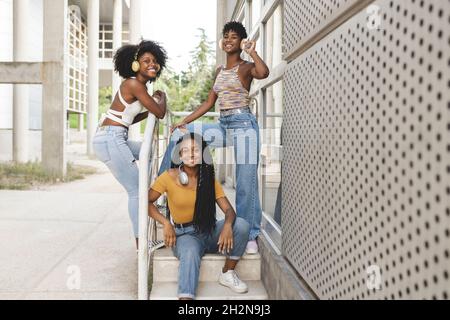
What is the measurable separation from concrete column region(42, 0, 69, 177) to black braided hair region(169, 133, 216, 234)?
650cm

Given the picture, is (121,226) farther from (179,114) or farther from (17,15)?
(17,15)

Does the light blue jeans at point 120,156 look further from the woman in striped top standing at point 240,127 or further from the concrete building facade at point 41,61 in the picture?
the concrete building facade at point 41,61

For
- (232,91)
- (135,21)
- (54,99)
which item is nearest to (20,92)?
(54,99)

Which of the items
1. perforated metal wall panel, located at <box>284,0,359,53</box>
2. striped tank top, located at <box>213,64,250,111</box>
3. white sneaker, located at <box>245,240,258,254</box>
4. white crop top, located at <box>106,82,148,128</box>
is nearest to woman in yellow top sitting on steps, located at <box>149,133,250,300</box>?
white sneaker, located at <box>245,240,258,254</box>

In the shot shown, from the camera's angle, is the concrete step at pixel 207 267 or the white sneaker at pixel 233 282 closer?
the white sneaker at pixel 233 282

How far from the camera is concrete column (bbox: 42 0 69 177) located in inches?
335

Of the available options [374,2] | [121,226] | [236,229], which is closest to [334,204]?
[374,2]

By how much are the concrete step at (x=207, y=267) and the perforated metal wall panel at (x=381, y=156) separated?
0.84 m

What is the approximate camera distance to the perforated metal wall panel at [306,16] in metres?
1.78

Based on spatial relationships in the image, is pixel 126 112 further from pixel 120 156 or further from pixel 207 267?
pixel 207 267

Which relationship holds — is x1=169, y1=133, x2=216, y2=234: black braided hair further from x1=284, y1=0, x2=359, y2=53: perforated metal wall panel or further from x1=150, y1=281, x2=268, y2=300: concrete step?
x1=284, y1=0, x2=359, y2=53: perforated metal wall panel

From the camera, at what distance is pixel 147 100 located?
9.76 ft

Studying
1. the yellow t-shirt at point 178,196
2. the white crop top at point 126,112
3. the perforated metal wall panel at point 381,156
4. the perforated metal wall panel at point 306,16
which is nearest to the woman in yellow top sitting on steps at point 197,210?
the yellow t-shirt at point 178,196

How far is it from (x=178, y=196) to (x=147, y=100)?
→ 726 mm
